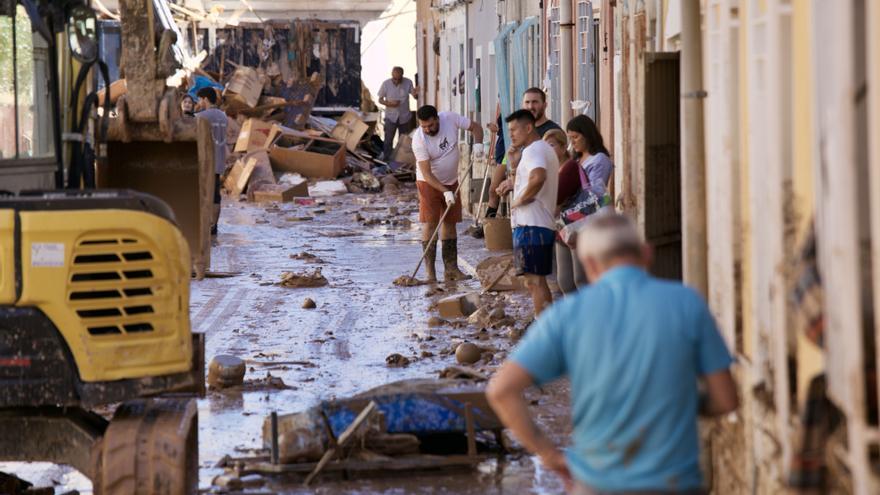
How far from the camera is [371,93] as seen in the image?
44.1 meters

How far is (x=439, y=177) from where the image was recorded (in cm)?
1620

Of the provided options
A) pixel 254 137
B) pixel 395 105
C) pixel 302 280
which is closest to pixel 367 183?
pixel 254 137

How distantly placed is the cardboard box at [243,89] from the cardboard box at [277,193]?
19.6 feet

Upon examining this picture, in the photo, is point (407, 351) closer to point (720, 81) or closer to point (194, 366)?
point (194, 366)

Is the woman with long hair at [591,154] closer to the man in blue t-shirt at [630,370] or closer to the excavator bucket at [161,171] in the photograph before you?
the excavator bucket at [161,171]

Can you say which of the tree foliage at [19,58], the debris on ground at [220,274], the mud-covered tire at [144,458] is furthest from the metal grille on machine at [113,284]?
the debris on ground at [220,274]

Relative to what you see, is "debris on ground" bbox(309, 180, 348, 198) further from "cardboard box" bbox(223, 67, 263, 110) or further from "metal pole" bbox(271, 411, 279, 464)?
"metal pole" bbox(271, 411, 279, 464)

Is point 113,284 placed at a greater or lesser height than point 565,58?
lesser

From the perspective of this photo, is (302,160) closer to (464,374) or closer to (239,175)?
(239,175)

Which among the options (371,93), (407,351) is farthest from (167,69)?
(371,93)

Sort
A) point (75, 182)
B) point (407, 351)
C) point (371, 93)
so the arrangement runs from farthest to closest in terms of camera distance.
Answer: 1. point (371, 93)
2. point (407, 351)
3. point (75, 182)

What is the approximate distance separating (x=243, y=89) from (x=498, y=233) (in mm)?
18823

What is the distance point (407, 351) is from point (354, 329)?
1327 millimetres

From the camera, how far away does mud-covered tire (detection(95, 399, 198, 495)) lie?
737 centimetres
